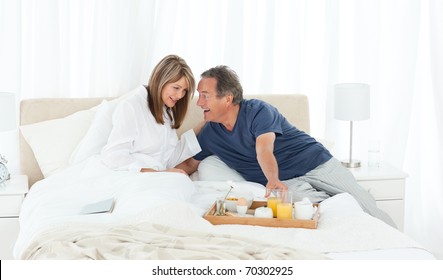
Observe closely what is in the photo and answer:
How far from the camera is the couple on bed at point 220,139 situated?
4004 mm

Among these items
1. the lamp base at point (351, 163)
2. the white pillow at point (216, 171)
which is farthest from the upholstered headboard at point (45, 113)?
the lamp base at point (351, 163)

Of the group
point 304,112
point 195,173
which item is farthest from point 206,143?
point 304,112

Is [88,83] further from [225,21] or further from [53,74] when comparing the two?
[225,21]

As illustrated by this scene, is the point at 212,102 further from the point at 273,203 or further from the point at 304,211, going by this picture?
the point at 304,211

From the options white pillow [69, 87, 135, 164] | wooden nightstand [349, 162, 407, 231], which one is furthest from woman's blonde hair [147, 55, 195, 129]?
wooden nightstand [349, 162, 407, 231]

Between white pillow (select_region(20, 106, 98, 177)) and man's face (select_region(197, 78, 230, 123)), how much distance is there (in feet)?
2.15

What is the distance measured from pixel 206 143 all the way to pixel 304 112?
2.27 ft

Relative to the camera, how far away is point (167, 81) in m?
4.02

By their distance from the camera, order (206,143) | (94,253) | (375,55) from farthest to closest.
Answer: (375,55) → (206,143) → (94,253)

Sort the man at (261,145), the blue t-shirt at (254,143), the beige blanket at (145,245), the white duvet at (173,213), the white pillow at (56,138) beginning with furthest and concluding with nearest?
the white pillow at (56,138), the blue t-shirt at (254,143), the man at (261,145), the white duvet at (173,213), the beige blanket at (145,245)

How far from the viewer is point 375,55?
194 inches

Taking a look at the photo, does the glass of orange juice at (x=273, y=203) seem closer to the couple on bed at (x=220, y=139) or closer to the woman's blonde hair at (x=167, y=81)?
the couple on bed at (x=220, y=139)

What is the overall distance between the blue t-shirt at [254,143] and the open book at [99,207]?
79 cm

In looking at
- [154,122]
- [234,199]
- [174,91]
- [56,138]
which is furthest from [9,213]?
[234,199]
